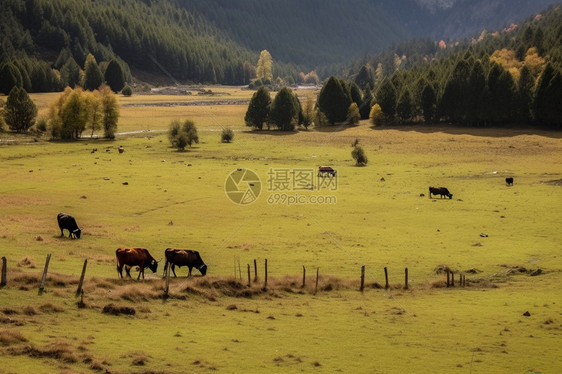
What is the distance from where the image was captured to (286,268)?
4084 centimetres

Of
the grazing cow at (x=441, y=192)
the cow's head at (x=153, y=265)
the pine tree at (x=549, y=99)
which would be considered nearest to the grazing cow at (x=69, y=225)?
the cow's head at (x=153, y=265)

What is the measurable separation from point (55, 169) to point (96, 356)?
65.2 m

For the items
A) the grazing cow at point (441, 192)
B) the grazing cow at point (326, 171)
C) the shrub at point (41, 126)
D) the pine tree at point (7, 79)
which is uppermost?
the pine tree at point (7, 79)

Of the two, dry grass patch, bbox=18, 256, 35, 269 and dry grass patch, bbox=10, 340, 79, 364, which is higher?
dry grass patch, bbox=18, 256, 35, 269

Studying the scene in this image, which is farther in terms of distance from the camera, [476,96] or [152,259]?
[476,96]

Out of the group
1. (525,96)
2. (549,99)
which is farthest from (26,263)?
(525,96)

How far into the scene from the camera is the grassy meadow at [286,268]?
25.9m

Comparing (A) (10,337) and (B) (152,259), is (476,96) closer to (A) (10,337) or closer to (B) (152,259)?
(B) (152,259)

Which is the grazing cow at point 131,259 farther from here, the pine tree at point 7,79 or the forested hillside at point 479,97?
the pine tree at point 7,79

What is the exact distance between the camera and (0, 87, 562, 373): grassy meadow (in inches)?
1021

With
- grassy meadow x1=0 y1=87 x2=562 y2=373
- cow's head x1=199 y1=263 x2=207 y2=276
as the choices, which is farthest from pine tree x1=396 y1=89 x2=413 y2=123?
cow's head x1=199 y1=263 x2=207 y2=276

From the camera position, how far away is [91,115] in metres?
124

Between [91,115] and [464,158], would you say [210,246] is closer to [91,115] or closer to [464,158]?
[464,158]

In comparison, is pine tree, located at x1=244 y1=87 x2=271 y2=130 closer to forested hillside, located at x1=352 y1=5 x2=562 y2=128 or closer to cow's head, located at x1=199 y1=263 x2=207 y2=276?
forested hillside, located at x1=352 y1=5 x2=562 y2=128
